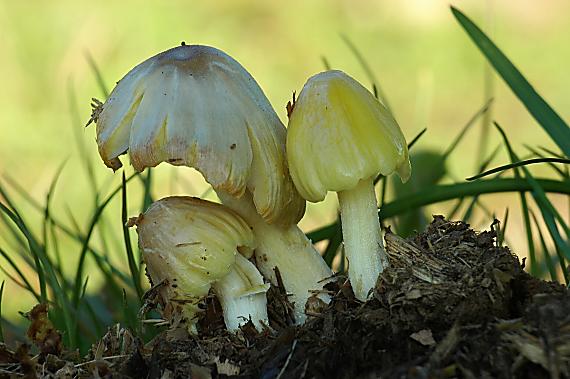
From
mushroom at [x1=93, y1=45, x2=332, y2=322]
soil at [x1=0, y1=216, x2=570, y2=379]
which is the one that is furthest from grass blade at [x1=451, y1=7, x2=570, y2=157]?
mushroom at [x1=93, y1=45, x2=332, y2=322]

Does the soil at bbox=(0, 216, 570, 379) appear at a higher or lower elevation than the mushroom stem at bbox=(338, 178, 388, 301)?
lower

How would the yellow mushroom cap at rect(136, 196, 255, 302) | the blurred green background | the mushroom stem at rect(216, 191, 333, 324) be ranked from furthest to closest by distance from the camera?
the blurred green background → the mushroom stem at rect(216, 191, 333, 324) → the yellow mushroom cap at rect(136, 196, 255, 302)

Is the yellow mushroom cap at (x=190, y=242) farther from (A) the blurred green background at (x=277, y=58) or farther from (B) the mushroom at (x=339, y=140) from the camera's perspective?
(A) the blurred green background at (x=277, y=58)

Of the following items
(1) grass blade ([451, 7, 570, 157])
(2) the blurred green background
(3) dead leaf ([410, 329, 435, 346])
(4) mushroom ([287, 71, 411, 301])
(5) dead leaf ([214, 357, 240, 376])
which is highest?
(2) the blurred green background

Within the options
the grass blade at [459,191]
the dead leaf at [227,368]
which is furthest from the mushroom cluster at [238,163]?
the grass blade at [459,191]

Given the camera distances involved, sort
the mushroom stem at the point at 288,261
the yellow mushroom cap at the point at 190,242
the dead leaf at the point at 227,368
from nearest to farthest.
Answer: the dead leaf at the point at 227,368
the yellow mushroom cap at the point at 190,242
the mushroom stem at the point at 288,261

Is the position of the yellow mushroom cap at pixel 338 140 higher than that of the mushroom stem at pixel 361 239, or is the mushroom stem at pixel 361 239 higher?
the yellow mushroom cap at pixel 338 140

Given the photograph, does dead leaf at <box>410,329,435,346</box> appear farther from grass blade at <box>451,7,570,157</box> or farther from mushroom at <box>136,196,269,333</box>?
grass blade at <box>451,7,570,157</box>
